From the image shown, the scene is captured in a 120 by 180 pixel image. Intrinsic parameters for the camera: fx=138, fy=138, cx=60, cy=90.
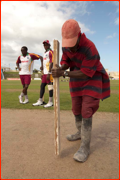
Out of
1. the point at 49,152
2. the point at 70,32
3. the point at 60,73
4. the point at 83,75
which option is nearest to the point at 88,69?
the point at 83,75

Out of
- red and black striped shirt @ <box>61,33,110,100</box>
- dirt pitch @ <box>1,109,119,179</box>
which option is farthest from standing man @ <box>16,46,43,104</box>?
red and black striped shirt @ <box>61,33,110,100</box>

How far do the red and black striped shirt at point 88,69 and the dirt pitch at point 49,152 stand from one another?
890 mm

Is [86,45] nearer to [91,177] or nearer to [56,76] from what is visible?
[56,76]

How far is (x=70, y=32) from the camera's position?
1.71 m

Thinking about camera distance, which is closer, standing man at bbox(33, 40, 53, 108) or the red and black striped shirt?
the red and black striped shirt

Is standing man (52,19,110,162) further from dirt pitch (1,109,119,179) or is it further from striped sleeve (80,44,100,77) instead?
dirt pitch (1,109,119,179)

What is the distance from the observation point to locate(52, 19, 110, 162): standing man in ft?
5.78

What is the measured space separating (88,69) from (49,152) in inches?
54.5

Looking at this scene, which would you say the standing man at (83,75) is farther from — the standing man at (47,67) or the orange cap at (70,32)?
the standing man at (47,67)

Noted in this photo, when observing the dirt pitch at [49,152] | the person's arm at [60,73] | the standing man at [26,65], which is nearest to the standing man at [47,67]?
the standing man at [26,65]

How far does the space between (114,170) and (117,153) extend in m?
0.43

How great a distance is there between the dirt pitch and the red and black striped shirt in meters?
0.89

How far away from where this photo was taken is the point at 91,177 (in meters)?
1.63

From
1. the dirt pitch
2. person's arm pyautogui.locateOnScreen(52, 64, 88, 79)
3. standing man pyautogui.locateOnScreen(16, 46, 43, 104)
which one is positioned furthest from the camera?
standing man pyautogui.locateOnScreen(16, 46, 43, 104)
